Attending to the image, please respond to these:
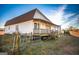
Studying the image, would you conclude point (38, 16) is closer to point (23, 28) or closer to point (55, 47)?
point (23, 28)

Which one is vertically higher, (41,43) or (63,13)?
(63,13)

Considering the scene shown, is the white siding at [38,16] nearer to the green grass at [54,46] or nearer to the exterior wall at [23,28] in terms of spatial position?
the exterior wall at [23,28]

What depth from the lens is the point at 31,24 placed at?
225 centimetres

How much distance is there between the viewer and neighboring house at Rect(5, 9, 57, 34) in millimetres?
2252

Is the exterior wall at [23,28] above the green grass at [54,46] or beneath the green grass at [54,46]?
above

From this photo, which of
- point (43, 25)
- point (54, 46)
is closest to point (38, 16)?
point (43, 25)

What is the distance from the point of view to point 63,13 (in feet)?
7.45

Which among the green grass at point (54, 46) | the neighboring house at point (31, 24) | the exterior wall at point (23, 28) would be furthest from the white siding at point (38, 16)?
the green grass at point (54, 46)

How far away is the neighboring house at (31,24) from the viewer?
2252 millimetres

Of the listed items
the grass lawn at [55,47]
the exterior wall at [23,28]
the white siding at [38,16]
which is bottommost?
the grass lawn at [55,47]
